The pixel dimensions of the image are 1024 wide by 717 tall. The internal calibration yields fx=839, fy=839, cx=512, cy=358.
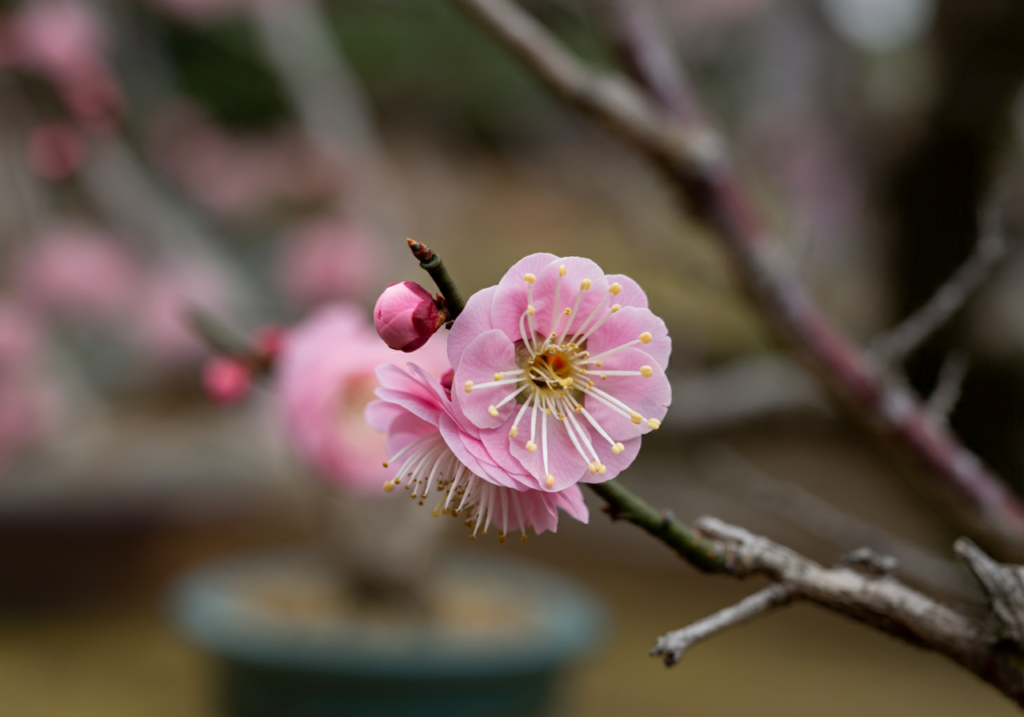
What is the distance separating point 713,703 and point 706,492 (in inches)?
23.6

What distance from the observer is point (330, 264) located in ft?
5.04

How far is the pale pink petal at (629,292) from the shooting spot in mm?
209

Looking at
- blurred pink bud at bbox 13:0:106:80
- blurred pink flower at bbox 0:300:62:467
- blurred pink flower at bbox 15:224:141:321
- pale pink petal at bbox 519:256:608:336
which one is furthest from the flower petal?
blurred pink flower at bbox 15:224:141:321

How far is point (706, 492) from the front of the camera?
1630 millimetres

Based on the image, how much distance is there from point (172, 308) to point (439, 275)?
4.88 ft

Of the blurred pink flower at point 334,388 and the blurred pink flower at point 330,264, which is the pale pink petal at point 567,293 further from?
the blurred pink flower at point 330,264

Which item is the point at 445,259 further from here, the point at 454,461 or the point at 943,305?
the point at 454,461

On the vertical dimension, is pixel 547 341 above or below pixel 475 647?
below

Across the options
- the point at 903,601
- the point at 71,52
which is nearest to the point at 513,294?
the point at 903,601

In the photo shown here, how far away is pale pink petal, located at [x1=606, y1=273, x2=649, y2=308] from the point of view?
21cm

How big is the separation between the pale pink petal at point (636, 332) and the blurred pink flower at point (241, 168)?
5.95 feet

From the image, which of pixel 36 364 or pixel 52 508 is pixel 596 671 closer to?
pixel 52 508

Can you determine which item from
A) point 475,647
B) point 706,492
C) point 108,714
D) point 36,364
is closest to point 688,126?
point 475,647

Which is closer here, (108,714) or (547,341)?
(547,341)
